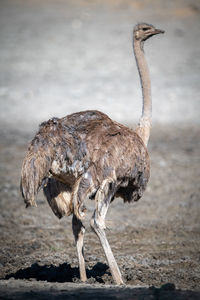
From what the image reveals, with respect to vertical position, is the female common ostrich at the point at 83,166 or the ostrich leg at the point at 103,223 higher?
the female common ostrich at the point at 83,166

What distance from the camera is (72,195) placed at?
526 centimetres

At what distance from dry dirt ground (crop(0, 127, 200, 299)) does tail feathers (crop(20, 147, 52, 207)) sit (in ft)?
2.26

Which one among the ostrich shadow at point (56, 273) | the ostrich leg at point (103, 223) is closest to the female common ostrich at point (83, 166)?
the ostrich leg at point (103, 223)

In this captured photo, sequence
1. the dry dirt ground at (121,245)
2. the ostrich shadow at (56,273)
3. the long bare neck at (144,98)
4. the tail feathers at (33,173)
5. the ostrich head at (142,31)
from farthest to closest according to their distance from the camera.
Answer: the ostrich head at (142,31) → the long bare neck at (144,98) → the ostrich shadow at (56,273) → the tail feathers at (33,173) → the dry dirt ground at (121,245)

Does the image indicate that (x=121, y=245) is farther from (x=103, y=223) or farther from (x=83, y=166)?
(x=83, y=166)

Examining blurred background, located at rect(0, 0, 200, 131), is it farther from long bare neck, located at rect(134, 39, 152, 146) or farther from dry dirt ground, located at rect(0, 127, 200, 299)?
long bare neck, located at rect(134, 39, 152, 146)

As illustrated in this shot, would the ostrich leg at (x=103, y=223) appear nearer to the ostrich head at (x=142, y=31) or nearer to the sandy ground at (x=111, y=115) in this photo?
the sandy ground at (x=111, y=115)

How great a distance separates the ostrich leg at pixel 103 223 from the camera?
503 centimetres

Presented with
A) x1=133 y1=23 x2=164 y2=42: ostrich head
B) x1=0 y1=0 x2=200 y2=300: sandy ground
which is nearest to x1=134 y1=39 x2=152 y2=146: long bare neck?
x1=133 y1=23 x2=164 y2=42: ostrich head

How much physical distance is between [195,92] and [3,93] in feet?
17.8

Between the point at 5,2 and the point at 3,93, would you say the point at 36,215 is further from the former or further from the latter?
the point at 5,2

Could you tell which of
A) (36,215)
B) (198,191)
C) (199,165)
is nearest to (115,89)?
(199,165)

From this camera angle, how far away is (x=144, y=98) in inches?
247

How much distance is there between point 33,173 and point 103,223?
76 centimetres
